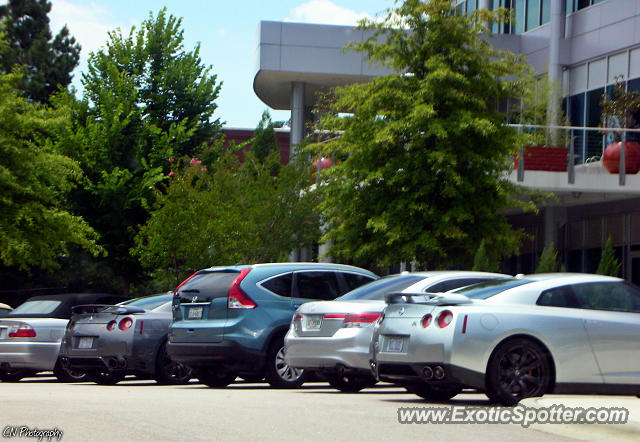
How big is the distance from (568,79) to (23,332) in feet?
67.8

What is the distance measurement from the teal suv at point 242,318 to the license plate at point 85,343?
6.91 feet

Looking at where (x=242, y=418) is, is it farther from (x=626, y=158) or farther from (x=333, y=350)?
(x=626, y=158)

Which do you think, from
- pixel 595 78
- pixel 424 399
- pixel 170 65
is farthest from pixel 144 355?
pixel 170 65

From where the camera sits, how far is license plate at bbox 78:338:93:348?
52.9ft

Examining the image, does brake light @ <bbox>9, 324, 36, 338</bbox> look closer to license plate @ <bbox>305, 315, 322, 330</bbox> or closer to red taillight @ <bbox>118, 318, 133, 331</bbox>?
red taillight @ <bbox>118, 318, 133, 331</bbox>

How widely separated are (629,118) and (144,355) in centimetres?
1580

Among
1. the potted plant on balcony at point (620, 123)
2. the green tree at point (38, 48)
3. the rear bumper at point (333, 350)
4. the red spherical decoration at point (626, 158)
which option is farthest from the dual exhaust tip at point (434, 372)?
the green tree at point (38, 48)

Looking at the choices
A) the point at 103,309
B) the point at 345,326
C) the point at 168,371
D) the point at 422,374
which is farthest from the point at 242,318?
the point at 422,374

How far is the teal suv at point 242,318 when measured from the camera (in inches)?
547

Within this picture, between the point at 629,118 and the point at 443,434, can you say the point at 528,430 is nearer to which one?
the point at 443,434

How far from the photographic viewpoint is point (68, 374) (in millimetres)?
17703

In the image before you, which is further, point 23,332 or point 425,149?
point 425,149

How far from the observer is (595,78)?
1231 inches

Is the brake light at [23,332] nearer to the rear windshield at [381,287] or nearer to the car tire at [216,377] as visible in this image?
the car tire at [216,377]
